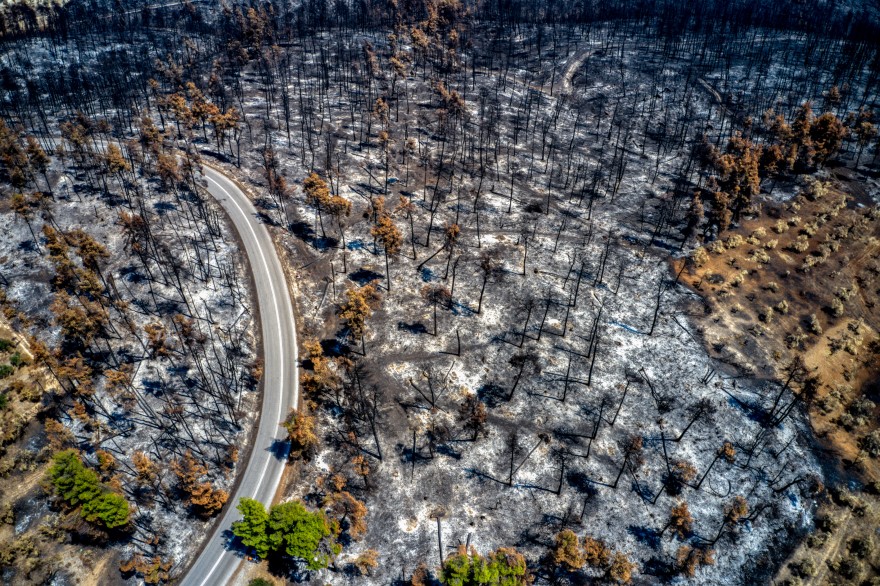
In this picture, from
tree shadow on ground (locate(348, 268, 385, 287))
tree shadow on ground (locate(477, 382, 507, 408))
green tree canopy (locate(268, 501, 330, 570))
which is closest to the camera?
green tree canopy (locate(268, 501, 330, 570))

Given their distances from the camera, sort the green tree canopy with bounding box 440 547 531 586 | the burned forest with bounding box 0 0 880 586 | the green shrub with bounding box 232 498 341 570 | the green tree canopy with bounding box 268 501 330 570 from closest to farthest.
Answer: the green tree canopy with bounding box 440 547 531 586, the green tree canopy with bounding box 268 501 330 570, the green shrub with bounding box 232 498 341 570, the burned forest with bounding box 0 0 880 586

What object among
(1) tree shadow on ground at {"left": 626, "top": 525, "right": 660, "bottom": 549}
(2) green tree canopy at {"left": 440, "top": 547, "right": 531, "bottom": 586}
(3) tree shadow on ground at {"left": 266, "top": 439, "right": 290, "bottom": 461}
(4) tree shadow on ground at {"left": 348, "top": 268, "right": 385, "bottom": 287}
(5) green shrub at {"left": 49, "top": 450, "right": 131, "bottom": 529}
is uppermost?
(4) tree shadow on ground at {"left": 348, "top": 268, "right": 385, "bottom": 287}

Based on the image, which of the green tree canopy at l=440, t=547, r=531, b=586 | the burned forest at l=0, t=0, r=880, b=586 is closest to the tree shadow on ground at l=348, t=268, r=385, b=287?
the burned forest at l=0, t=0, r=880, b=586

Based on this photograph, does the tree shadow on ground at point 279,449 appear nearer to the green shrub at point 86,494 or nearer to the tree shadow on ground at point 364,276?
the green shrub at point 86,494

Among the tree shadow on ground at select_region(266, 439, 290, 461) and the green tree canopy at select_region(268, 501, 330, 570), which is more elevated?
the green tree canopy at select_region(268, 501, 330, 570)

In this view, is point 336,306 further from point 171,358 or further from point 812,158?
point 812,158

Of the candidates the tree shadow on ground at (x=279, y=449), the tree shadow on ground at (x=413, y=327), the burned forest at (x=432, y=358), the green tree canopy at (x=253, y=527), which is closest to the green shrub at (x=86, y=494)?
the burned forest at (x=432, y=358)

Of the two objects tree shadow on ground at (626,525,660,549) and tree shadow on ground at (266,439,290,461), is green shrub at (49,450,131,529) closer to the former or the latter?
tree shadow on ground at (266,439,290,461)
